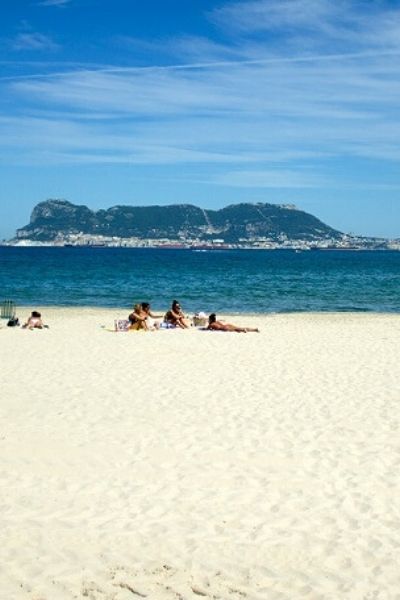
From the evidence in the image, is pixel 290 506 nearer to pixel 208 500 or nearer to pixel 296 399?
pixel 208 500

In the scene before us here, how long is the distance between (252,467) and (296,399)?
3936mm

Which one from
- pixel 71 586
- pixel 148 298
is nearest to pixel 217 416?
pixel 71 586

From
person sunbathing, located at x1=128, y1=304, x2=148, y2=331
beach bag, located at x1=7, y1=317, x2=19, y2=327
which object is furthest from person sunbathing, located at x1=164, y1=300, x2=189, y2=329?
beach bag, located at x1=7, y1=317, x2=19, y2=327

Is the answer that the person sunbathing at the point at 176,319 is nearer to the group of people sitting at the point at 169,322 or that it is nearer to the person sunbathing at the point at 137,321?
the group of people sitting at the point at 169,322

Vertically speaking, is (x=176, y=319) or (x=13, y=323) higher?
(x=176, y=319)

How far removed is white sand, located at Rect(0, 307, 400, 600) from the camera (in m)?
5.67

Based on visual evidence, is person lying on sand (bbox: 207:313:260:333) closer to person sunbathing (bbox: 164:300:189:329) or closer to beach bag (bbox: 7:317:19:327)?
person sunbathing (bbox: 164:300:189:329)

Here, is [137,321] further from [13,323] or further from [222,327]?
[13,323]

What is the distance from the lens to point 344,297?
4453cm

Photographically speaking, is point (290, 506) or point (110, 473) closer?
point (290, 506)

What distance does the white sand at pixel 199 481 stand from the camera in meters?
5.67

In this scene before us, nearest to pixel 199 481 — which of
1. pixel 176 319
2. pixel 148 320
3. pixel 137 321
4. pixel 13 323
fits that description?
pixel 137 321

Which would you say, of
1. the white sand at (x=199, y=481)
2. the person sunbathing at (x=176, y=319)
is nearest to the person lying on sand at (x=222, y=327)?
the person sunbathing at (x=176, y=319)

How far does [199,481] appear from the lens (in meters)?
7.84
